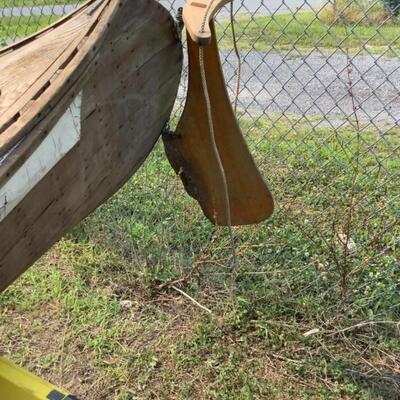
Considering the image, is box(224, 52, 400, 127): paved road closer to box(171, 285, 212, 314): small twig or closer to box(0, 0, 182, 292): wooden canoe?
box(171, 285, 212, 314): small twig

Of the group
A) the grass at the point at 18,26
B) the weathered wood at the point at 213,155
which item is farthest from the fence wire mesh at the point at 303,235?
the grass at the point at 18,26

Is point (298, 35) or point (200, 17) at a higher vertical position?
point (200, 17)

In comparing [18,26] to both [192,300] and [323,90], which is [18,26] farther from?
[323,90]


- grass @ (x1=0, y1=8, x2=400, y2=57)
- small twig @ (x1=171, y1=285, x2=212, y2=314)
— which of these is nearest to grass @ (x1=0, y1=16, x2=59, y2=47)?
grass @ (x1=0, y1=8, x2=400, y2=57)

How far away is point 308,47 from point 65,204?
19.2 ft

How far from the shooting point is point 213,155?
1528mm

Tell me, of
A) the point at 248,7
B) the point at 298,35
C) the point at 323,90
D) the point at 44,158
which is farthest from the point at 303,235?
the point at 248,7

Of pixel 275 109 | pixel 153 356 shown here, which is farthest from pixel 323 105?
pixel 153 356

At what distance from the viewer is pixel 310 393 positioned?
2078 millimetres

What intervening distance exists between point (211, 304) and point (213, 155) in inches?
43.7

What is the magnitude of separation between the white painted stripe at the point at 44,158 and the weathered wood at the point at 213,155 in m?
0.37

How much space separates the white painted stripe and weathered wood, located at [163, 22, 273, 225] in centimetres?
37

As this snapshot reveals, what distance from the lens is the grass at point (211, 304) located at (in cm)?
216

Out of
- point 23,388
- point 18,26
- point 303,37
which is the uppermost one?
point 18,26
